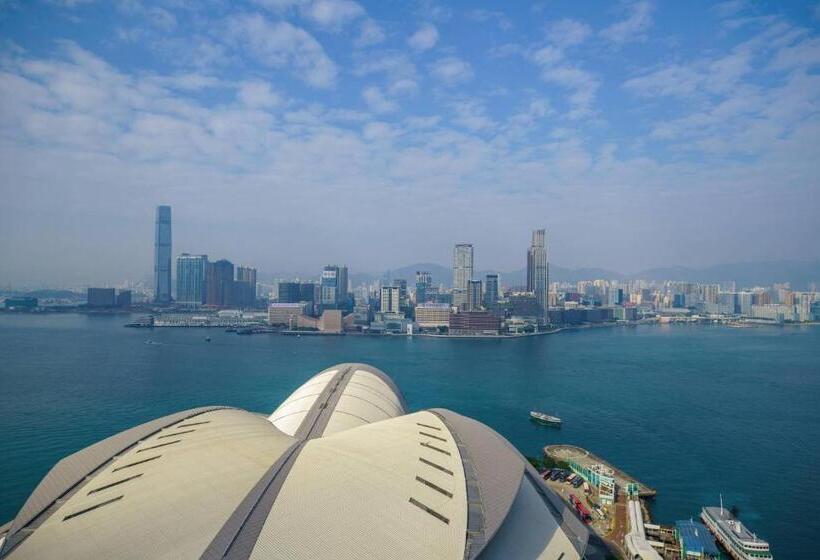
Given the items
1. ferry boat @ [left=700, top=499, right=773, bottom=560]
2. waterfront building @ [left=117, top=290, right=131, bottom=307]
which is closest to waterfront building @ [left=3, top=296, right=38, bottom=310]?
waterfront building @ [left=117, top=290, right=131, bottom=307]

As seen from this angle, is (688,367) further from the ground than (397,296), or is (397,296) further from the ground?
(397,296)

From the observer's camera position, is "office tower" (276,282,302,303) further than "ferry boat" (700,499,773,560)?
Yes

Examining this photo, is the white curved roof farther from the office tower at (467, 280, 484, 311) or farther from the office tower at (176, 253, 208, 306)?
the office tower at (176, 253, 208, 306)

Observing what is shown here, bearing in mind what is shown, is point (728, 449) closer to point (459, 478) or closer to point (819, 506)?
point (819, 506)

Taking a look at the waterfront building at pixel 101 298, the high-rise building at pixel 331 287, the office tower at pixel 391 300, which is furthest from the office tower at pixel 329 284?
the waterfront building at pixel 101 298

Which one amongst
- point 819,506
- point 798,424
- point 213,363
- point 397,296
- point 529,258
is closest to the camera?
point 819,506

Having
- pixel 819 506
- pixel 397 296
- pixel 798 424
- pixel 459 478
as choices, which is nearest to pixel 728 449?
pixel 819 506
